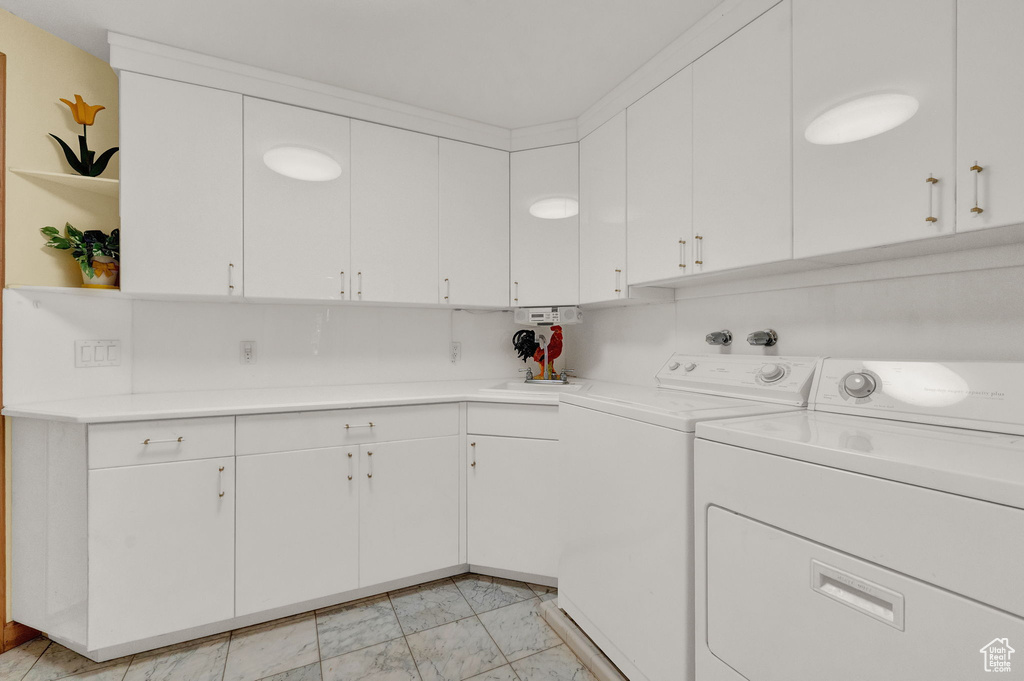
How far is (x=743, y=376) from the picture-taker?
1.67 meters

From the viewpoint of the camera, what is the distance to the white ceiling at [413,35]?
5.40 ft

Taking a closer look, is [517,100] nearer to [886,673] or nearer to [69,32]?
[69,32]

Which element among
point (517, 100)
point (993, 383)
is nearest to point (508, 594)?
A: point (993, 383)

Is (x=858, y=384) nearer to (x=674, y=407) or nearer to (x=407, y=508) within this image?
(x=674, y=407)

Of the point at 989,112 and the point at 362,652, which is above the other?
the point at 989,112

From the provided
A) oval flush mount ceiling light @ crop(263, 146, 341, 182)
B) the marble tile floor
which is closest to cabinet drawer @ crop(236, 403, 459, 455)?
the marble tile floor

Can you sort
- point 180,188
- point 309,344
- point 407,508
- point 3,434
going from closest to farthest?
point 3,434
point 180,188
point 407,508
point 309,344

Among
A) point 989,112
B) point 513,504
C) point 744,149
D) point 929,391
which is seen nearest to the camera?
point 989,112

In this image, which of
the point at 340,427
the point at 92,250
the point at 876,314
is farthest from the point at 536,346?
the point at 92,250

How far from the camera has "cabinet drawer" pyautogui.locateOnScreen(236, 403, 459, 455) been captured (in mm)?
1762

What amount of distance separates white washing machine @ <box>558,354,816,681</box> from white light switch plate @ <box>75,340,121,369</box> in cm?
203

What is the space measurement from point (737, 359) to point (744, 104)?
93cm

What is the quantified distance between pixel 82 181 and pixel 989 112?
9.77 ft

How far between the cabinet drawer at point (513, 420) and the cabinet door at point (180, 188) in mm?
1238
